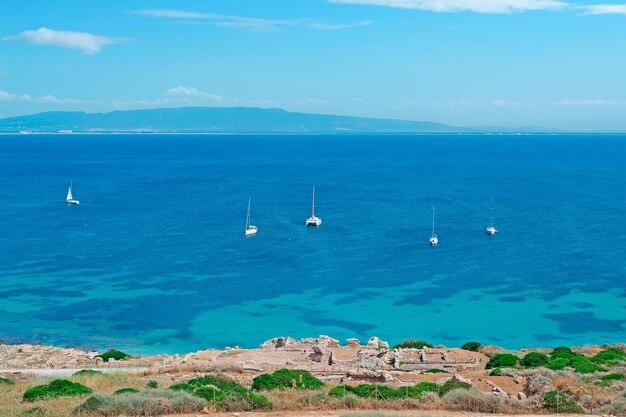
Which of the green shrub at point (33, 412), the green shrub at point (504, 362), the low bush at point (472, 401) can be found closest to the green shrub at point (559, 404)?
the low bush at point (472, 401)

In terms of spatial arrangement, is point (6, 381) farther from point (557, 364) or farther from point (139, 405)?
point (557, 364)

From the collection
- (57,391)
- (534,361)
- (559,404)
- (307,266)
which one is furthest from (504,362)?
(307,266)

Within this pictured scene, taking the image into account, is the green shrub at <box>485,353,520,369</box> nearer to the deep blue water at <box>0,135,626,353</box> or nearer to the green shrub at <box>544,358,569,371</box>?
the green shrub at <box>544,358,569,371</box>

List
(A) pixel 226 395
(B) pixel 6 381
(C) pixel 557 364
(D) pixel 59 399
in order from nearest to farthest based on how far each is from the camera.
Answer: (A) pixel 226 395 < (D) pixel 59 399 < (B) pixel 6 381 < (C) pixel 557 364

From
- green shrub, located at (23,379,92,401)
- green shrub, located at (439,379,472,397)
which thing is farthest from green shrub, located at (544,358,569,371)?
green shrub, located at (23,379,92,401)

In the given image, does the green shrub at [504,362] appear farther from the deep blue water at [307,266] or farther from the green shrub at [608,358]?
the deep blue water at [307,266]

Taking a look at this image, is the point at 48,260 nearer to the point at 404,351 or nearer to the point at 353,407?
the point at 404,351

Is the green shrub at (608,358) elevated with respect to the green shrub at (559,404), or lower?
lower
